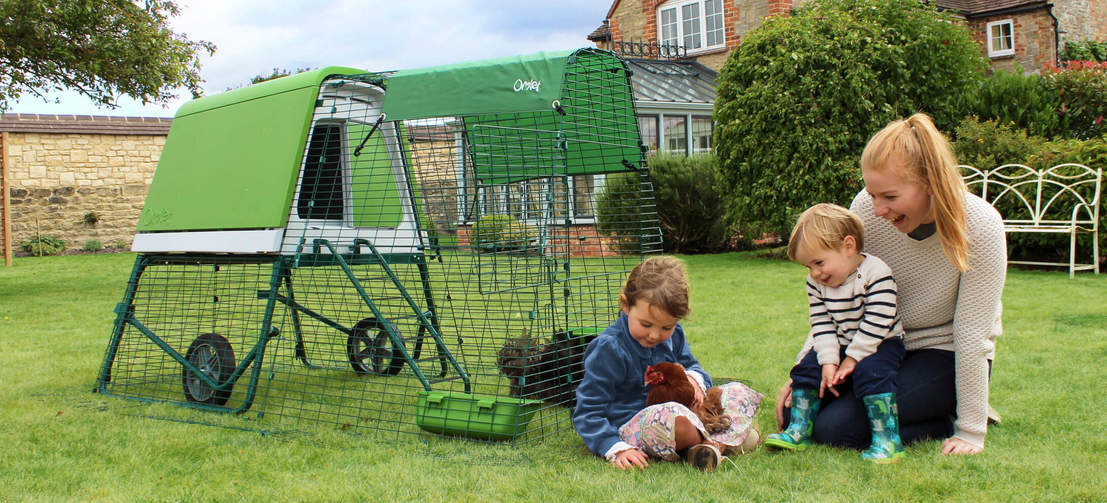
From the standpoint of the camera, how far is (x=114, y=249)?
1716cm

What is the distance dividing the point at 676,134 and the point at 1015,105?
21.5 feet

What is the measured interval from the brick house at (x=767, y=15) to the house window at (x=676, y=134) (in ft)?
11.7

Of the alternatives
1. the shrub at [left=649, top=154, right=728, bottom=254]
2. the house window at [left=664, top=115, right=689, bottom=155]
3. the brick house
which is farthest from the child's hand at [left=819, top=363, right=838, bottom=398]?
the brick house

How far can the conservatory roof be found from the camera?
16734mm

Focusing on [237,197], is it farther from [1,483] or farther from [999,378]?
[999,378]

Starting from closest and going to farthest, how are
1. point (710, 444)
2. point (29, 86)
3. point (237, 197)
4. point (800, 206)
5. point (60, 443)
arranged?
point (710, 444) → point (60, 443) → point (237, 197) → point (29, 86) → point (800, 206)

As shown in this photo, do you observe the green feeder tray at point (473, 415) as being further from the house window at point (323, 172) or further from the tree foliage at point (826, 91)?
the tree foliage at point (826, 91)

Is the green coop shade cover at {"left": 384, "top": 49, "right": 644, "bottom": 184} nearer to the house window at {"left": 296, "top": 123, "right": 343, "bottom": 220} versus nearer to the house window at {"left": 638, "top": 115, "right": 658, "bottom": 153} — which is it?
the house window at {"left": 296, "top": 123, "right": 343, "bottom": 220}

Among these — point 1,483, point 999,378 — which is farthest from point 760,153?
point 1,483

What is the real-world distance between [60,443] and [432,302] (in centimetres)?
186

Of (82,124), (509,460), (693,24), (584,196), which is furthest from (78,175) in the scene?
(509,460)

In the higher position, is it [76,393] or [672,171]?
[672,171]

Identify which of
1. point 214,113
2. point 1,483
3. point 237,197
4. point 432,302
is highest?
point 214,113

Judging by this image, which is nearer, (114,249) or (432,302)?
(432,302)
